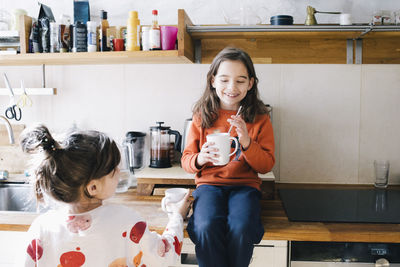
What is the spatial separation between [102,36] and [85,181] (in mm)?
967

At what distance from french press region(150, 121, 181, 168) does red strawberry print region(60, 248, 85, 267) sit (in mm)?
913

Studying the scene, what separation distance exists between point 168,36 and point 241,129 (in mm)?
566

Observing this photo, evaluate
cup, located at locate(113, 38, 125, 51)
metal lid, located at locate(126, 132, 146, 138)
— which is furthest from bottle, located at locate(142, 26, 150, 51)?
metal lid, located at locate(126, 132, 146, 138)

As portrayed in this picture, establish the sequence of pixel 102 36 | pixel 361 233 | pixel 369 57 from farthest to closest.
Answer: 1. pixel 369 57
2. pixel 102 36
3. pixel 361 233

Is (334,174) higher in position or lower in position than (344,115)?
lower

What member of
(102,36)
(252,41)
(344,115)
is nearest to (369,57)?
(344,115)

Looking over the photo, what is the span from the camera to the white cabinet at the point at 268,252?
1.29 meters

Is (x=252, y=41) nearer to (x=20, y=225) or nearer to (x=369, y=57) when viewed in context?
(x=369, y=57)

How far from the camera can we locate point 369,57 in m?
1.82

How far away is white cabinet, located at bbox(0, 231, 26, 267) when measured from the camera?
1.36 meters

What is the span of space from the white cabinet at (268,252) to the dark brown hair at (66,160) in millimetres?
559

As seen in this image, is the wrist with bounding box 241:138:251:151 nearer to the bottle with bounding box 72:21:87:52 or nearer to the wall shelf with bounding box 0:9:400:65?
the wall shelf with bounding box 0:9:400:65

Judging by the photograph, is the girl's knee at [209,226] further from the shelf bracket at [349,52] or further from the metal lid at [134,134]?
the shelf bracket at [349,52]

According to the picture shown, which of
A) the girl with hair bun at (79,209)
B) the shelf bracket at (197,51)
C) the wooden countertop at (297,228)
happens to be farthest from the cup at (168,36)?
the girl with hair bun at (79,209)
